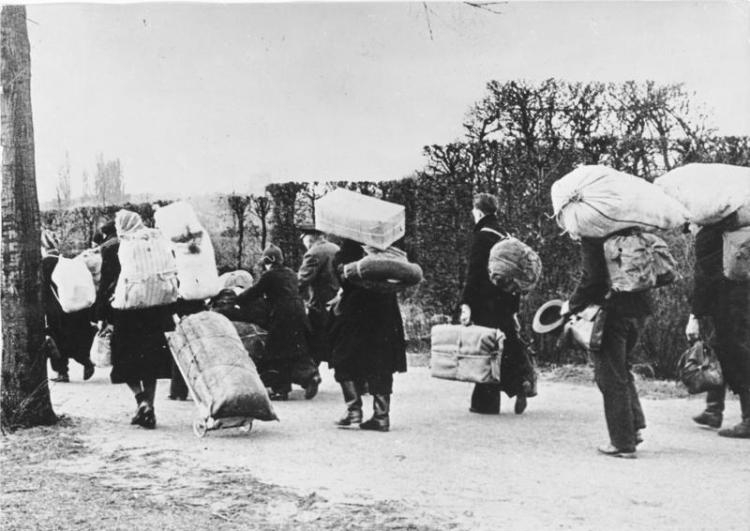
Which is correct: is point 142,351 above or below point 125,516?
above

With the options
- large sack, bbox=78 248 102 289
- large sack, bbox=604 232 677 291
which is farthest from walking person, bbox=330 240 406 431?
large sack, bbox=78 248 102 289

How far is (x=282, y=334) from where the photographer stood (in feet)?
32.2

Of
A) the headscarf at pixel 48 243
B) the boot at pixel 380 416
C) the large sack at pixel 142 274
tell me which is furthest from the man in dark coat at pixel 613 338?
the headscarf at pixel 48 243

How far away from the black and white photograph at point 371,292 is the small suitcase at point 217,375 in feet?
0.08

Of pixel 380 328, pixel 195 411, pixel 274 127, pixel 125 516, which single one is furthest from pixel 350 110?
pixel 125 516

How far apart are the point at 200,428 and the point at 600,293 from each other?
3.43 m

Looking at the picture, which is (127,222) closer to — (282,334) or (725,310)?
(282,334)

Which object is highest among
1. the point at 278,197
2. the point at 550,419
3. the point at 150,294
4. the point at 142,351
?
the point at 278,197

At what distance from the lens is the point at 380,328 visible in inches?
310

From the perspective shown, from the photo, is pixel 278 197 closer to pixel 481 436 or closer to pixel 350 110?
pixel 350 110

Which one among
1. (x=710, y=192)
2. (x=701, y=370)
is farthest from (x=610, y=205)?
(x=701, y=370)

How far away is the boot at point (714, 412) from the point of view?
7.71 meters

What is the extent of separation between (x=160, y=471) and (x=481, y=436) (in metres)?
2.64

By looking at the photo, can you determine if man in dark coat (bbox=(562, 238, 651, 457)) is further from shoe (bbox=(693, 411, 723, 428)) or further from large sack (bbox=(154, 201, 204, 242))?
large sack (bbox=(154, 201, 204, 242))
